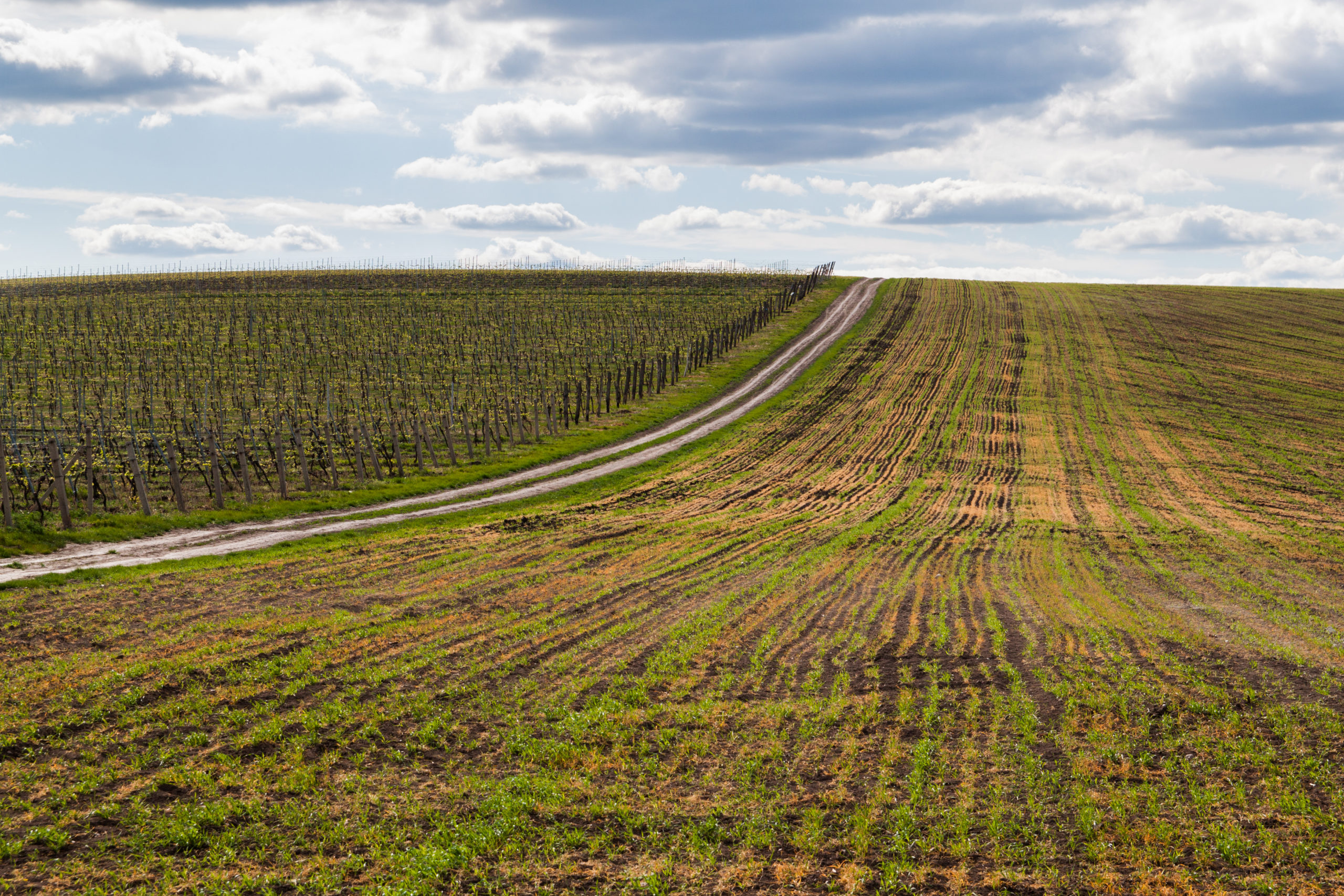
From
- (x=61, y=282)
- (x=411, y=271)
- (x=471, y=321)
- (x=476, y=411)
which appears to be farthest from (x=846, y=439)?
(x=61, y=282)

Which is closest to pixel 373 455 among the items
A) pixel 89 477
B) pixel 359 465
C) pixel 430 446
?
pixel 359 465

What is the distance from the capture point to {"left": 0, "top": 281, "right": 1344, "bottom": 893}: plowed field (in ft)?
30.0

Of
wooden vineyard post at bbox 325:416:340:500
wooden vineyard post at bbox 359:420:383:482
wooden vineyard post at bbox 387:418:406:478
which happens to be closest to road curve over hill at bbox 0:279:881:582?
wooden vineyard post at bbox 387:418:406:478

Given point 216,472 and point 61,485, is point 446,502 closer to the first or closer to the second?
point 216,472

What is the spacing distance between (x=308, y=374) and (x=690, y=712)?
48918 mm

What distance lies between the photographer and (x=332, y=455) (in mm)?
34500

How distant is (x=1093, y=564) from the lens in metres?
24.5

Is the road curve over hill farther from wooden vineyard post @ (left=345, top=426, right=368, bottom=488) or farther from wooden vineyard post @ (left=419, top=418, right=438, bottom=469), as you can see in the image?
wooden vineyard post @ (left=419, top=418, right=438, bottom=469)

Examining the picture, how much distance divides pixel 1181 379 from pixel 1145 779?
5964 centimetres

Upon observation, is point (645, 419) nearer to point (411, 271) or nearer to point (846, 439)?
point (846, 439)

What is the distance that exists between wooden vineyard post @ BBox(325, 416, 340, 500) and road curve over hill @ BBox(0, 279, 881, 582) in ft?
10.2

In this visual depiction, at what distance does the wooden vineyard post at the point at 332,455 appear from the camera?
33.6 metres

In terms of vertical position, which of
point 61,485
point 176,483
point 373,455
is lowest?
point 373,455

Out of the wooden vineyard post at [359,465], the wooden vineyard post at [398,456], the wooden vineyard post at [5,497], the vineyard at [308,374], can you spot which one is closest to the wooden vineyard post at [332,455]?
the vineyard at [308,374]
